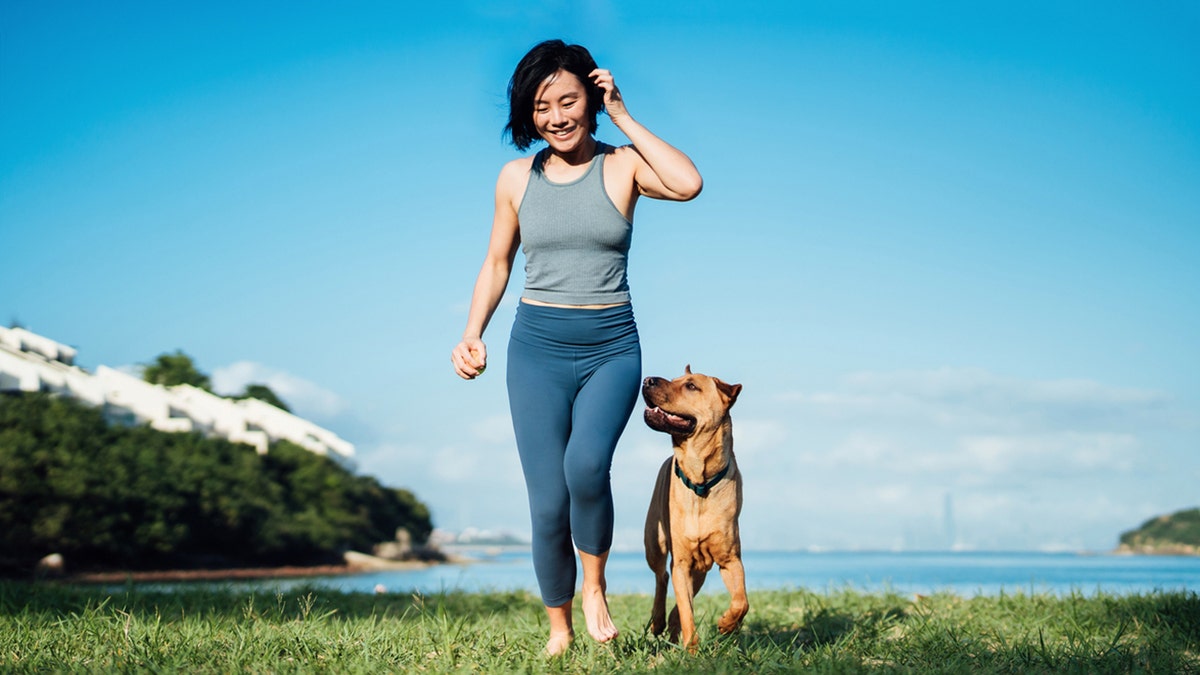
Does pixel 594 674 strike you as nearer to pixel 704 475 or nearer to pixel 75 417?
pixel 704 475

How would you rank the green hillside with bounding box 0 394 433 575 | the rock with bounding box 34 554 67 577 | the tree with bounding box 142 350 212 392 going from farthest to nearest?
the tree with bounding box 142 350 212 392 < the rock with bounding box 34 554 67 577 < the green hillside with bounding box 0 394 433 575

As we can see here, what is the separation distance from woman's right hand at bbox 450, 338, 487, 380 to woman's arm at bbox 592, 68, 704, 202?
103 centimetres

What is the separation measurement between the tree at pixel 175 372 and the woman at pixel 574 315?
73.5 metres

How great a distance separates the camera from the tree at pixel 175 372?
236 ft

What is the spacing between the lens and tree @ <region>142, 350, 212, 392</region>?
7206 centimetres

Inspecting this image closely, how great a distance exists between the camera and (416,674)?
3.60 m

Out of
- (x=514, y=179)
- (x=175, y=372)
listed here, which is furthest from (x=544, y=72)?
(x=175, y=372)

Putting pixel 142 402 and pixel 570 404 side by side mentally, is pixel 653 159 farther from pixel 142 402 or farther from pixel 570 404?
pixel 142 402

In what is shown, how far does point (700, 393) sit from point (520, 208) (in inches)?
45.4

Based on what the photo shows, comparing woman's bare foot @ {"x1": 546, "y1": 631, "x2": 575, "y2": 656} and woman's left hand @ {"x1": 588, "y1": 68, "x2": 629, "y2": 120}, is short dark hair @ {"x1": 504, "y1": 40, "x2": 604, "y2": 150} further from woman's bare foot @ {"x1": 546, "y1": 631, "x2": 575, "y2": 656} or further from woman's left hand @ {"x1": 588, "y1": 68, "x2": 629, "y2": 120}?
woman's bare foot @ {"x1": 546, "y1": 631, "x2": 575, "y2": 656}

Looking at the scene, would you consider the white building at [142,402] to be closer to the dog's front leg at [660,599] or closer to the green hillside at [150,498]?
the green hillside at [150,498]

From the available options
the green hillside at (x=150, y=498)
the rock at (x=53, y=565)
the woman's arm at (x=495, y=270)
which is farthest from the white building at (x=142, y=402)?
the woman's arm at (x=495, y=270)

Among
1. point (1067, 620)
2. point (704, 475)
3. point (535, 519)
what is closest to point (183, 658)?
point (535, 519)

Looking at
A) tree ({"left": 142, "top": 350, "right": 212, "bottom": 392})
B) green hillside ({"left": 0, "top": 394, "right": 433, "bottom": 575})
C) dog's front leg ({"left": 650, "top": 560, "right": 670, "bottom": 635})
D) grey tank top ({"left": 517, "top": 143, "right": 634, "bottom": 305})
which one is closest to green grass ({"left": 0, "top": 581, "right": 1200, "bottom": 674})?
dog's front leg ({"left": 650, "top": 560, "right": 670, "bottom": 635})
